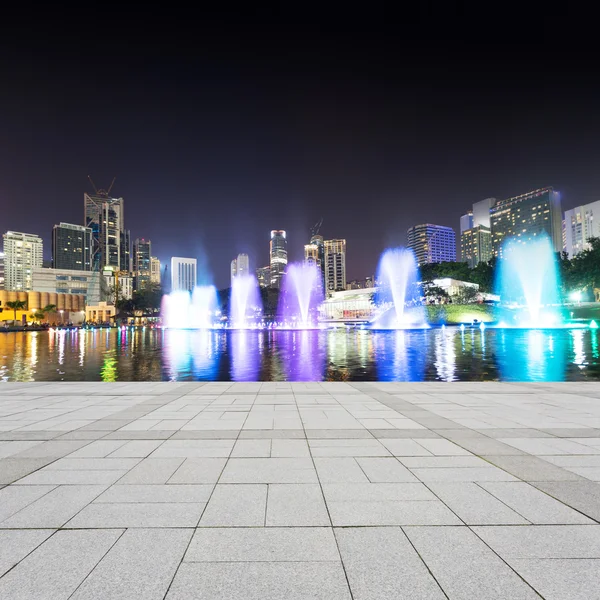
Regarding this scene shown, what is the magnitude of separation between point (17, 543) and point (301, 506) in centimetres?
266

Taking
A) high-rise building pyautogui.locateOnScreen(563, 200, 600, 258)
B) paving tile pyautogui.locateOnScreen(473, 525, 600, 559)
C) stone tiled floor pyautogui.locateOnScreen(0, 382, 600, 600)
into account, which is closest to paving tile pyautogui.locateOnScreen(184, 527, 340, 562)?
stone tiled floor pyautogui.locateOnScreen(0, 382, 600, 600)

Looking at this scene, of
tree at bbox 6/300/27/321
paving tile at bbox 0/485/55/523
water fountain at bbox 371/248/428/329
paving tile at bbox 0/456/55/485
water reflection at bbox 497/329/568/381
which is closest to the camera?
paving tile at bbox 0/485/55/523

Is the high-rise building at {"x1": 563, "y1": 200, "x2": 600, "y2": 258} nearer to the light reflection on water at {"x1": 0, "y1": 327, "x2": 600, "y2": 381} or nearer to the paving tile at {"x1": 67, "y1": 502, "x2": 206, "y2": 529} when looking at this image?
the light reflection on water at {"x1": 0, "y1": 327, "x2": 600, "y2": 381}

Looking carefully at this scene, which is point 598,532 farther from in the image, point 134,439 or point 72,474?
point 134,439

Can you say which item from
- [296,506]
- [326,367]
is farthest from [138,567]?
[326,367]

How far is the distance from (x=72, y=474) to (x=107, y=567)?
2.56 m

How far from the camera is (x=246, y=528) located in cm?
392

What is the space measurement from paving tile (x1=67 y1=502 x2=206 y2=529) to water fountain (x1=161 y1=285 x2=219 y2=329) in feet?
299

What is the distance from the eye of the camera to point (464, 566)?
3289mm

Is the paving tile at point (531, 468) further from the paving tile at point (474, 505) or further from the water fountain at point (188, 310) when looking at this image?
the water fountain at point (188, 310)

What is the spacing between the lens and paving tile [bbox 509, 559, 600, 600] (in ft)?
9.63

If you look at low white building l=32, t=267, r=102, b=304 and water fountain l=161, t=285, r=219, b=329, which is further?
low white building l=32, t=267, r=102, b=304

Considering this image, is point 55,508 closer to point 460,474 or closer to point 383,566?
point 383,566

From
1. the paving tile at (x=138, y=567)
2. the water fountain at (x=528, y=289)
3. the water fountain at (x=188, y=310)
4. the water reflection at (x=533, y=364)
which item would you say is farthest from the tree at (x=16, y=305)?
the paving tile at (x=138, y=567)
